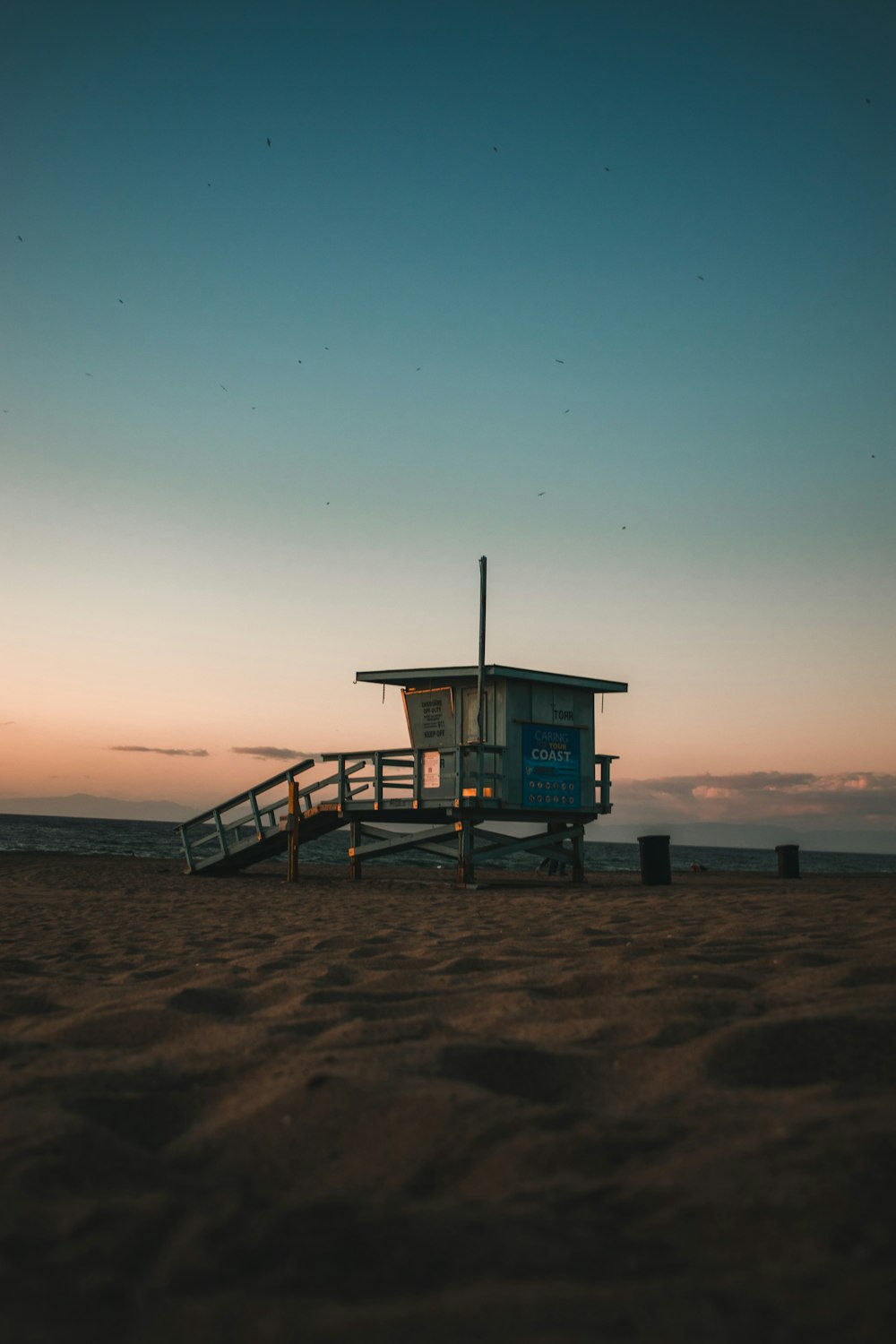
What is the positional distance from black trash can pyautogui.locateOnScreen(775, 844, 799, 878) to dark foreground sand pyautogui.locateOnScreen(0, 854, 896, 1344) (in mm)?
18091

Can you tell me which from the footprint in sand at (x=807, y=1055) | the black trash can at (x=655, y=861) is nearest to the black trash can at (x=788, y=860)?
the black trash can at (x=655, y=861)

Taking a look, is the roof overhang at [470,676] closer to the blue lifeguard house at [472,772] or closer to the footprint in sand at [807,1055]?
the blue lifeguard house at [472,772]

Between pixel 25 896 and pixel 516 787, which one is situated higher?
pixel 516 787

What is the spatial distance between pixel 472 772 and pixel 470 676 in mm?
1744

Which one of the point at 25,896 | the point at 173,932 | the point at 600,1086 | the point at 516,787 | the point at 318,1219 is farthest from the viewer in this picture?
the point at 516,787

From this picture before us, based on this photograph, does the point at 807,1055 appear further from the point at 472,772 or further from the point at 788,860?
the point at 788,860

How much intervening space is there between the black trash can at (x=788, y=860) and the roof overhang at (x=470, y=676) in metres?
7.44

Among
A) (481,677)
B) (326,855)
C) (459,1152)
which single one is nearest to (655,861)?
(481,677)

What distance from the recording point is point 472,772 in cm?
1595

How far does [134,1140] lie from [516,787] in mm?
13973

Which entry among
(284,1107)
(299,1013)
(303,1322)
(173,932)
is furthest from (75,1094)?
(173,932)

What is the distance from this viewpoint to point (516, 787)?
16406 millimetres

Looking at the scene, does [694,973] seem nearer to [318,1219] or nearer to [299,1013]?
[299,1013]

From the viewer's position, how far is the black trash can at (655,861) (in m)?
17.2
